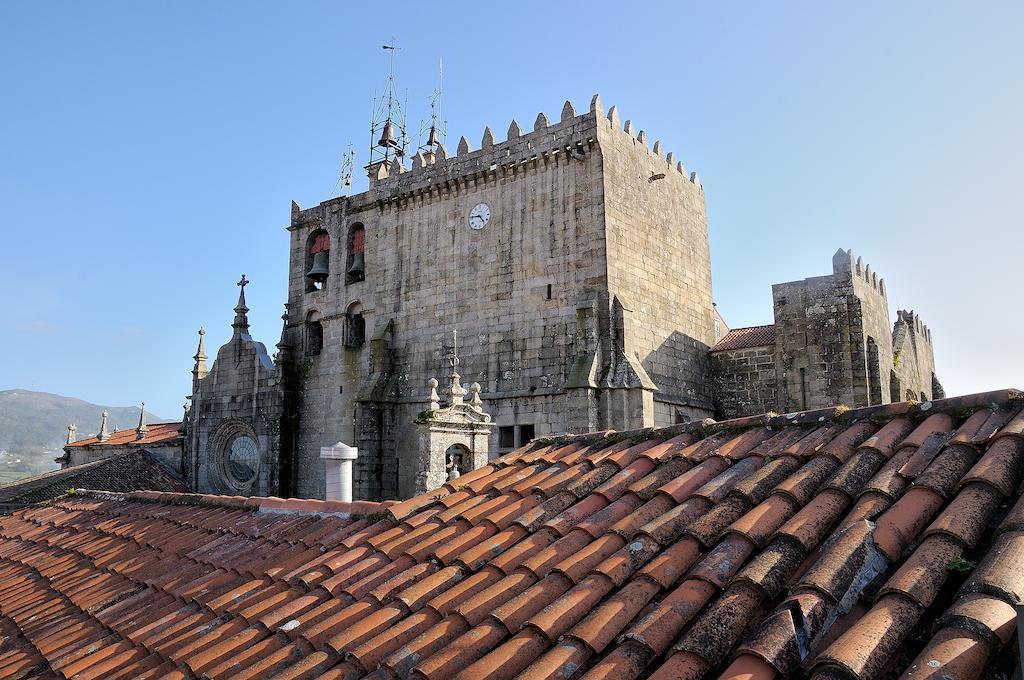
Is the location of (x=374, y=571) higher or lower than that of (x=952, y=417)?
lower

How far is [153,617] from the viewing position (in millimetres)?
5574

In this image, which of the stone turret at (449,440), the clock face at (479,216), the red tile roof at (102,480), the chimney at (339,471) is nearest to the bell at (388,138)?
the clock face at (479,216)

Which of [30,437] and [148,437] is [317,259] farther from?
[30,437]

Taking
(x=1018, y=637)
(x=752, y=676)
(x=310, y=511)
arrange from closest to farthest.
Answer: (x=1018, y=637) < (x=752, y=676) < (x=310, y=511)

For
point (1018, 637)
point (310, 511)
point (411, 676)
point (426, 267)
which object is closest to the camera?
point (1018, 637)

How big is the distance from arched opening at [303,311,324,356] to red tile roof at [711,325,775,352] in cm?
1359

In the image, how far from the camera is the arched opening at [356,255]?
23953mm

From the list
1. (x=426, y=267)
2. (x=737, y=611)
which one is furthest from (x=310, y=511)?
(x=426, y=267)

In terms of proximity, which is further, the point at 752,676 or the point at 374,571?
the point at 374,571

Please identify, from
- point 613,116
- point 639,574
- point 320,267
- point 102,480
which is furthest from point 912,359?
point 102,480

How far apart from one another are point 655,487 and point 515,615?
5.17 feet

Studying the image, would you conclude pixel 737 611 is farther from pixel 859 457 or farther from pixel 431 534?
pixel 431 534

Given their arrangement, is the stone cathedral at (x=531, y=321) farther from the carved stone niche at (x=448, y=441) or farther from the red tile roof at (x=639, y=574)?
the red tile roof at (x=639, y=574)

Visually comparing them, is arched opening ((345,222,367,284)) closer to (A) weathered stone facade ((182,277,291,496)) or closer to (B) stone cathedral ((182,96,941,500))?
(B) stone cathedral ((182,96,941,500))
